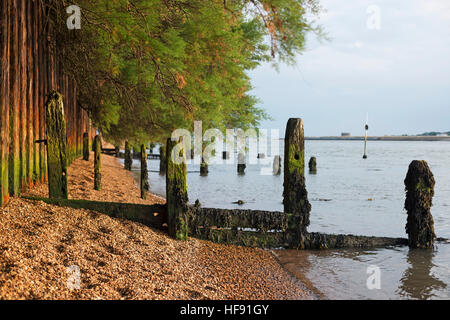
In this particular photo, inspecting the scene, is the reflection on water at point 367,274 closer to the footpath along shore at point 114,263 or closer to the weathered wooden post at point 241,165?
the footpath along shore at point 114,263

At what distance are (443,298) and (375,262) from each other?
1.62 m

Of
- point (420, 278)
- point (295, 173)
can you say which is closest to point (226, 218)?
point (295, 173)

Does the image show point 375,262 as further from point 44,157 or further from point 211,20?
point 211,20

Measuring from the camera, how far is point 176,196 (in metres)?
7.33

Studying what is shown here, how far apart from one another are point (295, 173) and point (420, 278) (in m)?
3.01

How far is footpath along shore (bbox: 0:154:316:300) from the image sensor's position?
4.48 metres

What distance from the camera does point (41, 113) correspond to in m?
10.1

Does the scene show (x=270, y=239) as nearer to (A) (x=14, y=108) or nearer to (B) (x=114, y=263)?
(B) (x=114, y=263)

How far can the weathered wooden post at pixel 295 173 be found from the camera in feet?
27.9

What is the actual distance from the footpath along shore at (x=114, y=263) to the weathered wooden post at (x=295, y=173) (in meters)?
1.16

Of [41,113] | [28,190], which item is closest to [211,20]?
[41,113]

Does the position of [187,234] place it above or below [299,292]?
above

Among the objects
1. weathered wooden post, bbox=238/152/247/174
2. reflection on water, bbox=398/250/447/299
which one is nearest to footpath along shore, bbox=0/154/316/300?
reflection on water, bbox=398/250/447/299

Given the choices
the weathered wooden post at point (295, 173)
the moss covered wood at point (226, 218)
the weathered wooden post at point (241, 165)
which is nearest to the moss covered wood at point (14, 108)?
the moss covered wood at point (226, 218)
